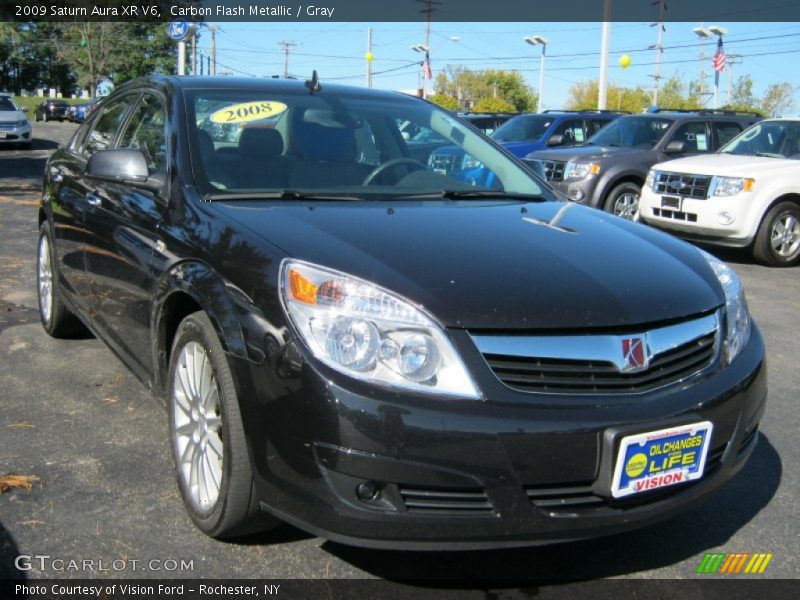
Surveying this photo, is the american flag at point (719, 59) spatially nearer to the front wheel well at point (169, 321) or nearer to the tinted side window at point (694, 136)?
the tinted side window at point (694, 136)

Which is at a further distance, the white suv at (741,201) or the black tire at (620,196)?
the black tire at (620,196)

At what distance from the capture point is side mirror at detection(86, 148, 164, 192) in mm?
3461

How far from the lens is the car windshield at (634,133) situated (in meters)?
11.9


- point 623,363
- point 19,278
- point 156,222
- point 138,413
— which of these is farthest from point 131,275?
point 19,278

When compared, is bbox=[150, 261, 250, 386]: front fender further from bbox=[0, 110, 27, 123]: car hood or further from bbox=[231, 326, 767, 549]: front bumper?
bbox=[0, 110, 27, 123]: car hood

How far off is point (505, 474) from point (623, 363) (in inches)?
19.5

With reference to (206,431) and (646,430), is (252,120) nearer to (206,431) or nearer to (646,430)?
(206,431)

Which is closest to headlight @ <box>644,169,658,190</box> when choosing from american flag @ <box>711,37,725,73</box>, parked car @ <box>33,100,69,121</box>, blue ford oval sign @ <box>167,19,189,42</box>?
blue ford oval sign @ <box>167,19,189,42</box>

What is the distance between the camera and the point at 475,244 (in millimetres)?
2879

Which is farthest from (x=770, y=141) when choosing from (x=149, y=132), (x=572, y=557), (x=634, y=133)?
(x=572, y=557)

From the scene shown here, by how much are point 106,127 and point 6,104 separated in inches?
896

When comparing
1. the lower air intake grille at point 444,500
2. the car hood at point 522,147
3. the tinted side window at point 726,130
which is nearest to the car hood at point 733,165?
the tinted side window at point 726,130

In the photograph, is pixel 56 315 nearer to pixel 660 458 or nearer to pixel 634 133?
pixel 660 458

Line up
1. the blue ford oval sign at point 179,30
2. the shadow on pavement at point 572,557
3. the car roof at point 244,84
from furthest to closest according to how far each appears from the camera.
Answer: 1. the blue ford oval sign at point 179,30
2. the car roof at point 244,84
3. the shadow on pavement at point 572,557
